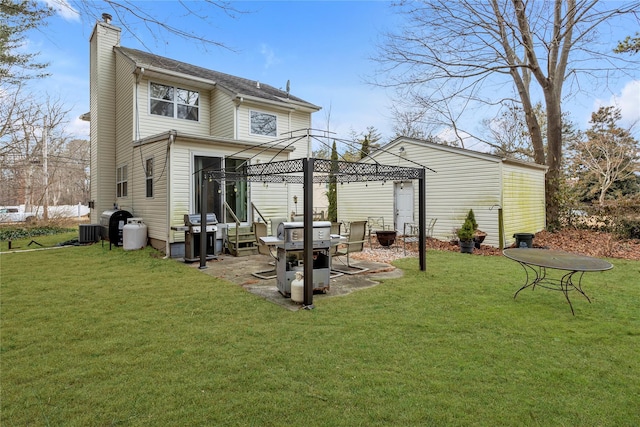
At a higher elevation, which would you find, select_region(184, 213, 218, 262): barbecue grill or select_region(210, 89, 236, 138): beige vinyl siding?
select_region(210, 89, 236, 138): beige vinyl siding

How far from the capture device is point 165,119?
1149cm

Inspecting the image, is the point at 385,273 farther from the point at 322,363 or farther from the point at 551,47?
the point at 551,47

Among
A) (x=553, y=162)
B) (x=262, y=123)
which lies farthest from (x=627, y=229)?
(x=262, y=123)

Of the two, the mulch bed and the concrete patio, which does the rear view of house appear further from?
the mulch bed

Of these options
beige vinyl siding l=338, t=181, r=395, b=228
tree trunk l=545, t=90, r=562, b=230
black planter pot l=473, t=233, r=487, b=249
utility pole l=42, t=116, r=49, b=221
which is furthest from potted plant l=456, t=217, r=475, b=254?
utility pole l=42, t=116, r=49, b=221

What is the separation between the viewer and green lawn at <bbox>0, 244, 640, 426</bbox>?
2.23m

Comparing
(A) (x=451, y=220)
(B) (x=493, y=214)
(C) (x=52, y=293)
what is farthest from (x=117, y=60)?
(B) (x=493, y=214)

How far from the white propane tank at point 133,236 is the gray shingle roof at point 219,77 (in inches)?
177

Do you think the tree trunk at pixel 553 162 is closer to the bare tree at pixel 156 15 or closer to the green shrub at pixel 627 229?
the green shrub at pixel 627 229

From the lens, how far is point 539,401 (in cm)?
235

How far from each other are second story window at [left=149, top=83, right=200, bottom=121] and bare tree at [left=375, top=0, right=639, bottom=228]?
25.6 feet

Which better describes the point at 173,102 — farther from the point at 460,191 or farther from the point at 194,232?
the point at 460,191

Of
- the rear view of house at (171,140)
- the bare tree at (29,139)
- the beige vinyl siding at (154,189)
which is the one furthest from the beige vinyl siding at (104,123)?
the bare tree at (29,139)

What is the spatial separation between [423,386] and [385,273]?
4090 mm
